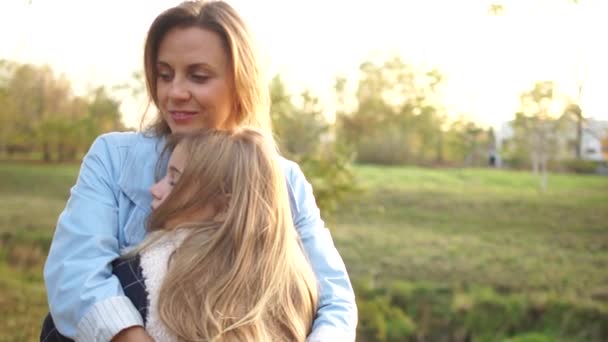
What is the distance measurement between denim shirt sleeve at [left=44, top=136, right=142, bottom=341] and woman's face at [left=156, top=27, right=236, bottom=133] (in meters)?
0.27

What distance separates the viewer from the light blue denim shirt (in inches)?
60.8

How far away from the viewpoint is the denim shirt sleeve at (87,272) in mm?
1528

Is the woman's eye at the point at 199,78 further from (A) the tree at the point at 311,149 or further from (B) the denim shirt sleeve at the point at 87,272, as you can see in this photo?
(A) the tree at the point at 311,149

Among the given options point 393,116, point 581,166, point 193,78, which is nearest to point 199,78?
point 193,78

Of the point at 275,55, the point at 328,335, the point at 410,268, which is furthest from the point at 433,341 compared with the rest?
the point at 328,335

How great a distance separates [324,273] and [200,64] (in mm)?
A: 529

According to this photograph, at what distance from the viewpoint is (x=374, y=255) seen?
5961 mm

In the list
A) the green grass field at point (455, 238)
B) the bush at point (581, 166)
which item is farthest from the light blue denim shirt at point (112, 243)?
the bush at point (581, 166)

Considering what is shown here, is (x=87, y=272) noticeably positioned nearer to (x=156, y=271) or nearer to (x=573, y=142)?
(x=156, y=271)

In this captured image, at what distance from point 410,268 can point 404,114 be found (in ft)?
3.68

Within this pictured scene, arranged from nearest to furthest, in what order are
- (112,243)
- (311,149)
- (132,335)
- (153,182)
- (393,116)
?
(132,335)
(112,243)
(153,182)
(311,149)
(393,116)

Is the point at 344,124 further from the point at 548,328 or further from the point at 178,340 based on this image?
the point at 178,340

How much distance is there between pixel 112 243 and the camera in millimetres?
1635

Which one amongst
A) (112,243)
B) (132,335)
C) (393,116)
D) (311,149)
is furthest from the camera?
(393,116)
